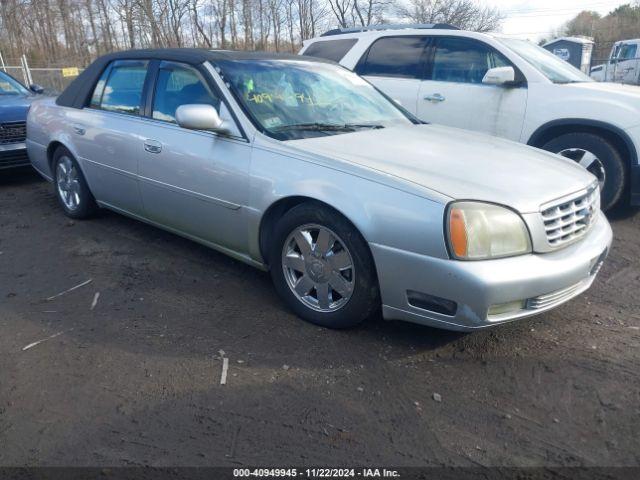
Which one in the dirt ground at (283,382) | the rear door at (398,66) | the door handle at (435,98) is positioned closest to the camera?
the dirt ground at (283,382)

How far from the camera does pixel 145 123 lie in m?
3.94

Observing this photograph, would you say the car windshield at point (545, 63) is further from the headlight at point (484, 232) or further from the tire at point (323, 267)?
the tire at point (323, 267)

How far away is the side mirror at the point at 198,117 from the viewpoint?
3.20 m

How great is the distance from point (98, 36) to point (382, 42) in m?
32.3

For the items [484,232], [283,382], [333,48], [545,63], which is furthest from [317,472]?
[333,48]

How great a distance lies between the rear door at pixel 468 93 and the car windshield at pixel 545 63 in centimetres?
26

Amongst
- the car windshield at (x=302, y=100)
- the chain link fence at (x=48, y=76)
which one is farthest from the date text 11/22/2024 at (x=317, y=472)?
the chain link fence at (x=48, y=76)

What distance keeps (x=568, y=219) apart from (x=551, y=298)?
0.44 metres

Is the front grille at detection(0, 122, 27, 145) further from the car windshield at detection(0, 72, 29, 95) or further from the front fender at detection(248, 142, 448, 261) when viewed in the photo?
the front fender at detection(248, 142, 448, 261)

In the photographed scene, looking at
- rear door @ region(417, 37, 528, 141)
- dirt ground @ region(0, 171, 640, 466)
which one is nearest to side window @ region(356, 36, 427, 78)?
rear door @ region(417, 37, 528, 141)

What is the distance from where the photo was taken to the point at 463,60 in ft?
19.2

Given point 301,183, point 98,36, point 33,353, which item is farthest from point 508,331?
point 98,36

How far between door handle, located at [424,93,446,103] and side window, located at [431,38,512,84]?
0.69ft

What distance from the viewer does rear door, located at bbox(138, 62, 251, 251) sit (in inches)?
130
